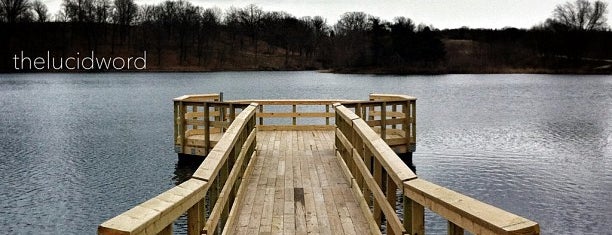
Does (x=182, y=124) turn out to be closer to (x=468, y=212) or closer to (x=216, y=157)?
(x=216, y=157)

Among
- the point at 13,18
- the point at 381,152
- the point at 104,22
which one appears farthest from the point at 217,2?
the point at 381,152

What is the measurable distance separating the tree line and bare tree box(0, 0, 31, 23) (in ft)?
0.58

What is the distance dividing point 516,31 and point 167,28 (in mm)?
73601

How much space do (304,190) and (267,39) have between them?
119 metres

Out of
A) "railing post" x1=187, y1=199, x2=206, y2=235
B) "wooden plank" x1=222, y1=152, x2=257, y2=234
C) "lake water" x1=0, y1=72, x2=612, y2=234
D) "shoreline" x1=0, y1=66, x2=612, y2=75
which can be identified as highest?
"shoreline" x1=0, y1=66, x2=612, y2=75

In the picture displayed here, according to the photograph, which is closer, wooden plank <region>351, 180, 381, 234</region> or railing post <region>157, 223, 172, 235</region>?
railing post <region>157, 223, 172, 235</region>

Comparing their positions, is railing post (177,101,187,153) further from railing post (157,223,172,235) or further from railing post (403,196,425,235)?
railing post (157,223,172,235)

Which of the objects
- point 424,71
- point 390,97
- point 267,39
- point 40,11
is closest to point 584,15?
point 424,71

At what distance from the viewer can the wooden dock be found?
3365 mm

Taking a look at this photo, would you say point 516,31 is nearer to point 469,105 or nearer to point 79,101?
point 469,105

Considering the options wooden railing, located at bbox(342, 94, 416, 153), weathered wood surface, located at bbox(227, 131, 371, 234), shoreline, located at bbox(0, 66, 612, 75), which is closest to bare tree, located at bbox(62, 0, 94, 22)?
shoreline, located at bbox(0, 66, 612, 75)

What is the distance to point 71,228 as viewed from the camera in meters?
11.6

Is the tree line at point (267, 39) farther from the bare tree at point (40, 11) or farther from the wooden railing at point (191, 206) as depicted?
the wooden railing at point (191, 206)

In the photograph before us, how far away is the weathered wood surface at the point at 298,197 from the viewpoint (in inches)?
261
